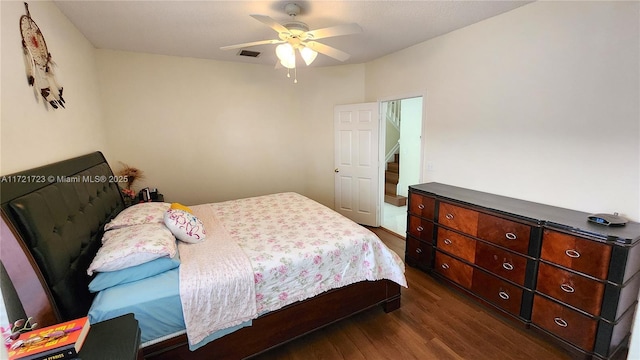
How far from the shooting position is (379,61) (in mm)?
3867

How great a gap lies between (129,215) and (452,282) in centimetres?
287

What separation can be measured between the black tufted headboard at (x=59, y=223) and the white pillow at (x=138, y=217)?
0.11 metres

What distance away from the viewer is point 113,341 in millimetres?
1159

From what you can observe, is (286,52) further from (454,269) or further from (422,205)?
(454,269)

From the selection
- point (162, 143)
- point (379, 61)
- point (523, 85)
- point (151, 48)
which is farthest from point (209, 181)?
point (523, 85)

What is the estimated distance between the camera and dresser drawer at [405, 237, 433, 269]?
112 inches

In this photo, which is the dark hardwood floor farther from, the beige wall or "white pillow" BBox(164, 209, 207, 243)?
the beige wall

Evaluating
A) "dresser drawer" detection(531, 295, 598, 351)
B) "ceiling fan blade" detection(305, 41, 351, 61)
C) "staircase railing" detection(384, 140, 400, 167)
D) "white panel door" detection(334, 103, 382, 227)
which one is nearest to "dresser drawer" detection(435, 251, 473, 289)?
"dresser drawer" detection(531, 295, 598, 351)

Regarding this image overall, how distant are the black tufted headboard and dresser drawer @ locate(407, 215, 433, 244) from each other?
2.73 m

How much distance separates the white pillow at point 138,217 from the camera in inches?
79.8

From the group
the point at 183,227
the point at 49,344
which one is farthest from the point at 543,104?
the point at 49,344

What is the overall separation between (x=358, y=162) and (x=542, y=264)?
265 centimetres

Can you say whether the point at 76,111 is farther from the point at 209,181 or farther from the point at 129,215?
the point at 209,181

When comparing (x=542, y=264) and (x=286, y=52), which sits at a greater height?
(x=286, y=52)
